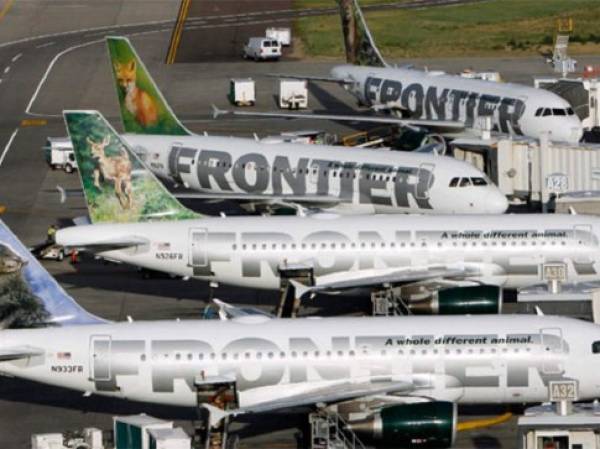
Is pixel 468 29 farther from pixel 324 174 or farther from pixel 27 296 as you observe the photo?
pixel 27 296

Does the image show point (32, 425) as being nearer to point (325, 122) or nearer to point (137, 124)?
point (137, 124)

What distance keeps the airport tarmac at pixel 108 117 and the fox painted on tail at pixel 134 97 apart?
21.0 ft

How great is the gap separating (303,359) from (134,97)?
37753 mm

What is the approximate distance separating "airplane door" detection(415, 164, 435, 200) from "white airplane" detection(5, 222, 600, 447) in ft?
83.8

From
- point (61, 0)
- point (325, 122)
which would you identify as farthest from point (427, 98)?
point (61, 0)

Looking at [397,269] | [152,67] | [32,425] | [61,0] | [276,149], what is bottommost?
[32,425]

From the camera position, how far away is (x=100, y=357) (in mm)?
58438

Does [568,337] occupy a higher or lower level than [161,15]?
lower

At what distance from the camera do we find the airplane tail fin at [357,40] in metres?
115

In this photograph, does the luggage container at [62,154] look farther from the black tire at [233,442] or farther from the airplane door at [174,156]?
the black tire at [233,442]

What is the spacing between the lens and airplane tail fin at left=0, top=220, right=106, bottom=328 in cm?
5866

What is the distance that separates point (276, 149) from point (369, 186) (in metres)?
Result: 5.55

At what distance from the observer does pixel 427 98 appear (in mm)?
107000

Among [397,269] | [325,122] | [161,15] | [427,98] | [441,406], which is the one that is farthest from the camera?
[161,15]
